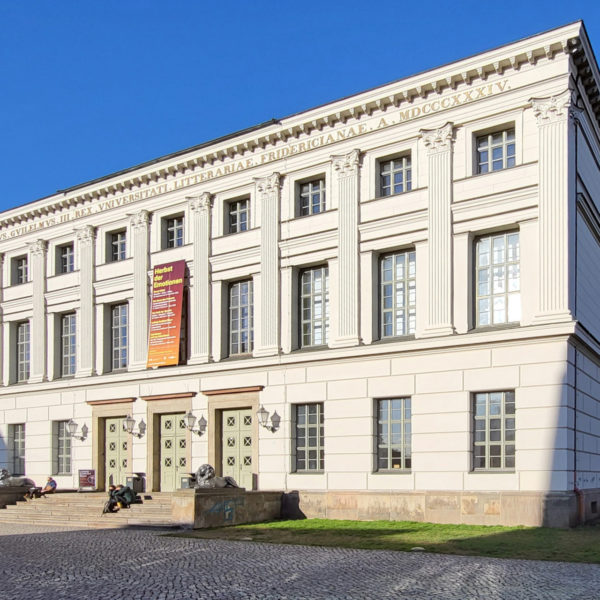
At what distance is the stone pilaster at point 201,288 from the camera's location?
3422 cm

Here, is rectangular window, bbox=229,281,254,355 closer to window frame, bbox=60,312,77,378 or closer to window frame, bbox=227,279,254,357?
window frame, bbox=227,279,254,357

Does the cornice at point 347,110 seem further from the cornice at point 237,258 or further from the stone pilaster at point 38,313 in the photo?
the cornice at point 237,258

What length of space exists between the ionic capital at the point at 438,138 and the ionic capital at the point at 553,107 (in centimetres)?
282

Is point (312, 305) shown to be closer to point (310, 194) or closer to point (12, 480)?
point (310, 194)

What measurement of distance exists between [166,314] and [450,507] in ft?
45.8

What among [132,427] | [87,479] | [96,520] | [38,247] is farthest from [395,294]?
[38,247]

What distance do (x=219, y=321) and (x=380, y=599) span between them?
20.1 metres

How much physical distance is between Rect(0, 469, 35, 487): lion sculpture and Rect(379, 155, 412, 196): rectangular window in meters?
19.5

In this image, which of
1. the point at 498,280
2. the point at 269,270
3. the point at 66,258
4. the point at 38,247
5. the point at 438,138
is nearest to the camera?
the point at 498,280

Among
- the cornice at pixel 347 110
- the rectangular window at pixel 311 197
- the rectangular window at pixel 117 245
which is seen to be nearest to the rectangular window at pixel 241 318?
the rectangular window at pixel 311 197

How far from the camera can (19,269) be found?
4325cm

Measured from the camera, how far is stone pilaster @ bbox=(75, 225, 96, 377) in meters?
38.4

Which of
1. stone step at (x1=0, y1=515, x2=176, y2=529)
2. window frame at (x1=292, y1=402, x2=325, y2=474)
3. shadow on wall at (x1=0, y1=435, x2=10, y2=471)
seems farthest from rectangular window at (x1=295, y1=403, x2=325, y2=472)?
shadow on wall at (x1=0, y1=435, x2=10, y2=471)

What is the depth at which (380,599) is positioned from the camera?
48.2 ft
